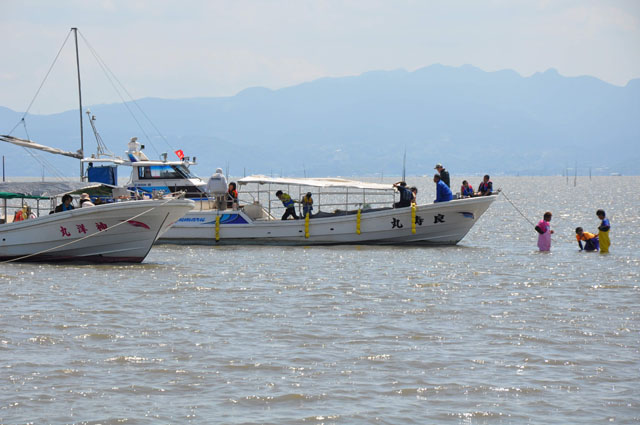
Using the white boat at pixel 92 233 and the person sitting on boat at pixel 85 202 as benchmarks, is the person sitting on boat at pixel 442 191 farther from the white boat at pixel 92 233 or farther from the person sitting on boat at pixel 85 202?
the person sitting on boat at pixel 85 202

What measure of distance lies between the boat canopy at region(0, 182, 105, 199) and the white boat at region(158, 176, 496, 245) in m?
3.27

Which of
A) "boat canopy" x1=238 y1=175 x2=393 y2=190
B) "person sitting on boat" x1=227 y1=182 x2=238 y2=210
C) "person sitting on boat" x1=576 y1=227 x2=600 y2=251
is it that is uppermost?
"boat canopy" x1=238 y1=175 x2=393 y2=190

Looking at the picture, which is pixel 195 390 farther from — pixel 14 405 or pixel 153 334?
pixel 153 334

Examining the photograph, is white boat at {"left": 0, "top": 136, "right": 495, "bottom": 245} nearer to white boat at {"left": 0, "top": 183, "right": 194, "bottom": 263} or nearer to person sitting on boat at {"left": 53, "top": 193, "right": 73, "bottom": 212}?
white boat at {"left": 0, "top": 183, "right": 194, "bottom": 263}

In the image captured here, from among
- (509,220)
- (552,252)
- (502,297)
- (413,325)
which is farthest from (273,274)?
(509,220)

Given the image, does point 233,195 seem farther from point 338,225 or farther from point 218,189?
point 338,225

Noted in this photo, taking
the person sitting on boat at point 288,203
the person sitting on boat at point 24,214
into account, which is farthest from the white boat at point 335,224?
the person sitting on boat at point 24,214

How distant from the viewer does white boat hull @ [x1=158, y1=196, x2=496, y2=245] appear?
Result: 25703 mm

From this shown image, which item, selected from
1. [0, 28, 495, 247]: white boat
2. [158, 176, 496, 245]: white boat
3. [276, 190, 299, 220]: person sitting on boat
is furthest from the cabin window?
[276, 190, 299, 220]: person sitting on boat

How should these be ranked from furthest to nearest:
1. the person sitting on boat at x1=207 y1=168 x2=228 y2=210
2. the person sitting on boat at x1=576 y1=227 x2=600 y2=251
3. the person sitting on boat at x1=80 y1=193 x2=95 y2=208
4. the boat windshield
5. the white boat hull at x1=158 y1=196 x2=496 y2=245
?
the boat windshield
the person sitting on boat at x1=207 y1=168 x2=228 y2=210
the white boat hull at x1=158 y1=196 x2=496 y2=245
the person sitting on boat at x1=576 y1=227 x2=600 y2=251
the person sitting on boat at x1=80 y1=193 x2=95 y2=208

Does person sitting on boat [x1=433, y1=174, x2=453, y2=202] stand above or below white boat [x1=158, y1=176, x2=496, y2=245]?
above

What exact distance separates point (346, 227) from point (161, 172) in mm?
6811

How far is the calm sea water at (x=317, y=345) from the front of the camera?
919 cm

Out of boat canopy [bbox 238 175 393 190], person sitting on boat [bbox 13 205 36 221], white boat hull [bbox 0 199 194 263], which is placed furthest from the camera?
boat canopy [bbox 238 175 393 190]
